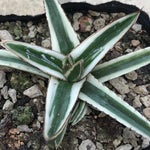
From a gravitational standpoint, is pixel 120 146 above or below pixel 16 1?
below

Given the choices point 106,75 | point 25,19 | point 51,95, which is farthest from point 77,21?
point 51,95

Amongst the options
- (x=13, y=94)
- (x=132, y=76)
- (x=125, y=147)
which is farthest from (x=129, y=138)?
(x=13, y=94)

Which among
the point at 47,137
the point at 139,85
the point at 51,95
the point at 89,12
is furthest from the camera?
the point at 89,12

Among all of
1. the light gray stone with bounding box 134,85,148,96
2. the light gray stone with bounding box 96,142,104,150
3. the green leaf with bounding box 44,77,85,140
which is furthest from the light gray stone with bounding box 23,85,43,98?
the light gray stone with bounding box 134,85,148,96

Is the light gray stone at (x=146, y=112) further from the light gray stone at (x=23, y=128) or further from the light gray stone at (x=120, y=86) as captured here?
the light gray stone at (x=23, y=128)

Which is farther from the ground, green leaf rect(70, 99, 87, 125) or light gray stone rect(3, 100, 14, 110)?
green leaf rect(70, 99, 87, 125)

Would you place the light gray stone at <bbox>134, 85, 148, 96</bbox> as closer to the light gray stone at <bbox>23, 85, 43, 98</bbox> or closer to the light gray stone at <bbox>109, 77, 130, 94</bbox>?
the light gray stone at <bbox>109, 77, 130, 94</bbox>

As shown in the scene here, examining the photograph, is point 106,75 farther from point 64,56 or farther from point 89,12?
point 89,12
